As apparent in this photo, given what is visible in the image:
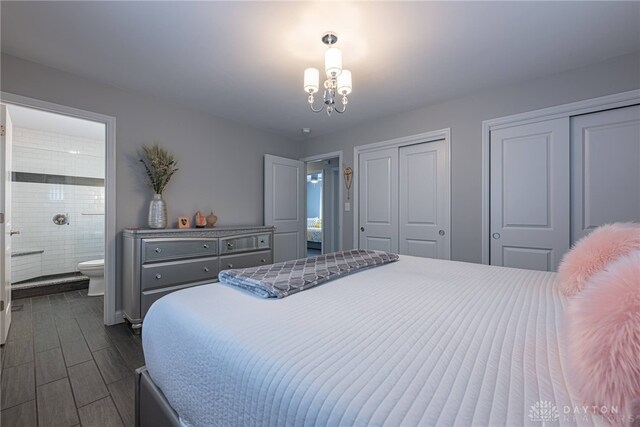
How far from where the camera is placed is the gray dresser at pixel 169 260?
2.45 m

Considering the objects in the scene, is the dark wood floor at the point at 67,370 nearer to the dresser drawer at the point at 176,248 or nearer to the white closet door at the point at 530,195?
the dresser drawer at the point at 176,248

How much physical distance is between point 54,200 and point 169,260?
2969mm

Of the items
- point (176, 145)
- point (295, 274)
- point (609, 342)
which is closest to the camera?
point (609, 342)

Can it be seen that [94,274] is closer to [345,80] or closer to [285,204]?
[285,204]

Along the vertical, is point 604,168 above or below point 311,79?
below

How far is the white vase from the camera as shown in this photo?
2750 mm

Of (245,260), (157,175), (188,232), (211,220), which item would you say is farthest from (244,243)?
(157,175)

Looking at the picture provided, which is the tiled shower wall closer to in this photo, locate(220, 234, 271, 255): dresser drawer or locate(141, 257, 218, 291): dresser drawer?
locate(141, 257, 218, 291): dresser drawer

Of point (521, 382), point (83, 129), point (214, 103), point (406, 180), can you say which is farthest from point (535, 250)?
point (83, 129)

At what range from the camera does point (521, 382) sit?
0.58 metres

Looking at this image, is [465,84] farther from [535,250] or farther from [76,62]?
[76,62]

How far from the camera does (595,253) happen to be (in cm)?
110

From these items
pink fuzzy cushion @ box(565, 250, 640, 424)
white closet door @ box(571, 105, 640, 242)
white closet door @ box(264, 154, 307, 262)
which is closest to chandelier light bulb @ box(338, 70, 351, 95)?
pink fuzzy cushion @ box(565, 250, 640, 424)

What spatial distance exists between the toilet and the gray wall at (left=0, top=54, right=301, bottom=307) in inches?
47.9
